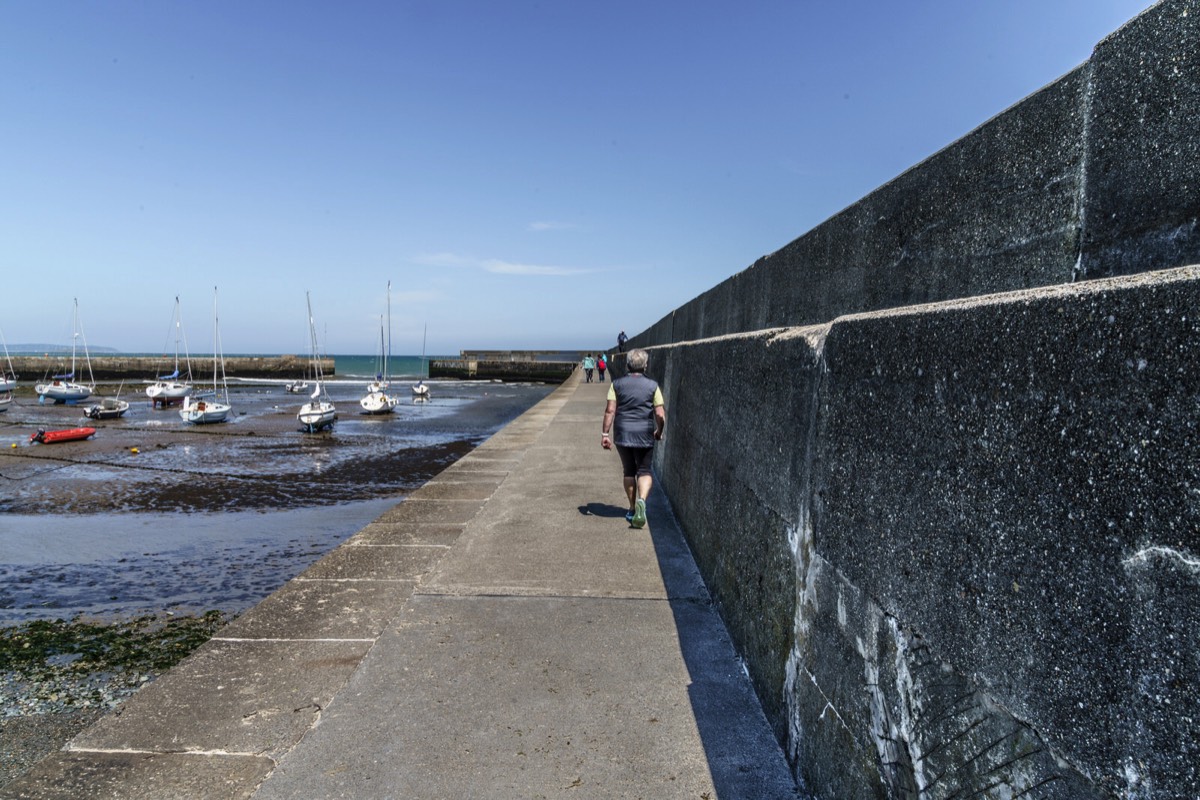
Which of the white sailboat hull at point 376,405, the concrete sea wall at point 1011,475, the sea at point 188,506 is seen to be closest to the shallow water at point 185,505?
the sea at point 188,506

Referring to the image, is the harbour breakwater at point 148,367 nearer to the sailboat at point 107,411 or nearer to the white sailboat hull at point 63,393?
the white sailboat hull at point 63,393

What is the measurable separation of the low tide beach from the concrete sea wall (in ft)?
15.4

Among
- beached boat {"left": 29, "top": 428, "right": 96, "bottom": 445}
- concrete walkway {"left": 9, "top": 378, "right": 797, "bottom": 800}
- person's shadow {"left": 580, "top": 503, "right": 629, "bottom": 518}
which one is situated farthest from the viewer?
beached boat {"left": 29, "top": 428, "right": 96, "bottom": 445}

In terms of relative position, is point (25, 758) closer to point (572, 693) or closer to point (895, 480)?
point (572, 693)

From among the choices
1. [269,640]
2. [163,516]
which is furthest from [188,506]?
[269,640]

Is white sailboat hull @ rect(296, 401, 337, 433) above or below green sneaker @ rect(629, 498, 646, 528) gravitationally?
below

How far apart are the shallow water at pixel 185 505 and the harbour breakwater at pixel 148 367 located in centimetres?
4850

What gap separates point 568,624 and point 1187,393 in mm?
3299

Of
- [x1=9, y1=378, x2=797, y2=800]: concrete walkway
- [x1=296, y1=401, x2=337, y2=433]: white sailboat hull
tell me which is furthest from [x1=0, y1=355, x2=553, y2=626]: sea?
[x1=9, y1=378, x2=797, y2=800]: concrete walkway

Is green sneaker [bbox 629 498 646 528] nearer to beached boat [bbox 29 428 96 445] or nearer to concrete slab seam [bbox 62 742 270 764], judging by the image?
concrete slab seam [bbox 62 742 270 764]

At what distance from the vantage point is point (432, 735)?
2826 millimetres

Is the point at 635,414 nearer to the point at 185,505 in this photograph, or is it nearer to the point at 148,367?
the point at 185,505

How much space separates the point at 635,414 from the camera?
20.5 feet

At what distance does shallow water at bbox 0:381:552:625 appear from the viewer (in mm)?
8852
